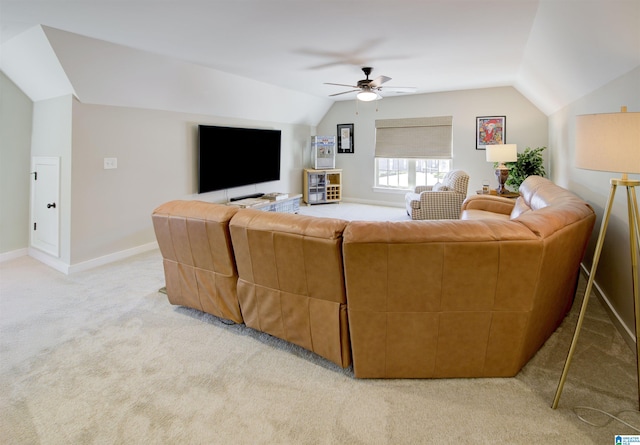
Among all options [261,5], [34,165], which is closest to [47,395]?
[261,5]

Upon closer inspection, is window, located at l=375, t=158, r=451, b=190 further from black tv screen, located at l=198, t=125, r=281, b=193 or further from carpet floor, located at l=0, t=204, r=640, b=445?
carpet floor, located at l=0, t=204, r=640, b=445

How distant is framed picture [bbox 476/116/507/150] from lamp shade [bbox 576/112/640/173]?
5214 mm

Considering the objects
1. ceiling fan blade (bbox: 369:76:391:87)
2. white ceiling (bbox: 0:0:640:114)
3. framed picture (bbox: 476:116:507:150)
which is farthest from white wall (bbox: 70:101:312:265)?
framed picture (bbox: 476:116:507:150)

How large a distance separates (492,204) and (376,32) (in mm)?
2450

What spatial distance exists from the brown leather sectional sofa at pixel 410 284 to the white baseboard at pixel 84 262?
2.47m

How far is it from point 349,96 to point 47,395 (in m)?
6.72

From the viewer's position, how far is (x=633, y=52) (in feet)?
7.04

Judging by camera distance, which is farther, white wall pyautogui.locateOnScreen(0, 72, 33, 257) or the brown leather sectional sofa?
white wall pyautogui.locateOnScreen(0, 72, 33, 257)

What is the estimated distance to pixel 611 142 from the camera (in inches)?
55.9

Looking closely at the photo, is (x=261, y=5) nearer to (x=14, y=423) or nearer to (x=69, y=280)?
(x=14, y=423)

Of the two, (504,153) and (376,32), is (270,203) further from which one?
(504,153)

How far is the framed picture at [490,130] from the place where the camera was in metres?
6.19

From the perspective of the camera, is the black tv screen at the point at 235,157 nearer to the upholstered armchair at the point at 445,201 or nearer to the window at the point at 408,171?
the window at the point at 408,171

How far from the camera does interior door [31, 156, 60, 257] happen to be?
3.77 m
